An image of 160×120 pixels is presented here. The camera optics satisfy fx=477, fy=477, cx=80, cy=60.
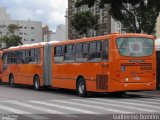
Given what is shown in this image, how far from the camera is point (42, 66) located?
1141 inches

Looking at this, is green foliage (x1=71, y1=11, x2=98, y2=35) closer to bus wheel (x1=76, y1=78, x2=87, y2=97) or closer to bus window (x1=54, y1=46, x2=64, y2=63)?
bus window (x1=54, y1=46, x2=64, y2=63)

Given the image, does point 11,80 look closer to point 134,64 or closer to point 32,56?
point 32,56

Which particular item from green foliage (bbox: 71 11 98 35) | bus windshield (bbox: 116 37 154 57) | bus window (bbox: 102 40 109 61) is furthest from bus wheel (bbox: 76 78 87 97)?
green foliage (bbox: 71 11 98 35)

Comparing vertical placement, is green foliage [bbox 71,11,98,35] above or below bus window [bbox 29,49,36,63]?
above

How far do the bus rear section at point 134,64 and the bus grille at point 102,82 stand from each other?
1.52ft

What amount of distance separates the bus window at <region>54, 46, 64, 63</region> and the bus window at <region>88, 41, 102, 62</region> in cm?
333

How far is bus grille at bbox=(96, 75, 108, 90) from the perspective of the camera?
21.8 m

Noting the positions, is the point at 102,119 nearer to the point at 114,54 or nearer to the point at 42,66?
the point at 114,54

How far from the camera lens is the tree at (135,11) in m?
31.6

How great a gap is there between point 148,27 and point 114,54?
46.2 feet

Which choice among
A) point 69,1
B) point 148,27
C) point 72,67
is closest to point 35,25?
point 69,1

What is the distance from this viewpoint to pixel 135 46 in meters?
22.1

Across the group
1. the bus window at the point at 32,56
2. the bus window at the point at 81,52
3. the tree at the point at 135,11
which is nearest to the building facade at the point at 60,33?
the tree at the point at 135,11

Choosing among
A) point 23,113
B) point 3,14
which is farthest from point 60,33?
point 23,113
